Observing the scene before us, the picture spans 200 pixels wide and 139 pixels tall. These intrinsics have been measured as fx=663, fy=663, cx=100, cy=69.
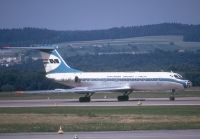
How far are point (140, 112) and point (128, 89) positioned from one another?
22.1 meters

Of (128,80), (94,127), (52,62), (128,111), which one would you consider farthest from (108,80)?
(94,127)

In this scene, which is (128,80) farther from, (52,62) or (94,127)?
(94,127)

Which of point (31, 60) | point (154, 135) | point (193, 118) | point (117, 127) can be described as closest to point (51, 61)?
point (193, 118)

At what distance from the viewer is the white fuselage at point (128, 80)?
230 feet

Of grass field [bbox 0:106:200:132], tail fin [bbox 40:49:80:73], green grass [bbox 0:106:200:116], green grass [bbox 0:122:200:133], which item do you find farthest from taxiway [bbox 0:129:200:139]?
tail fin [bbox 40:49:80:73]

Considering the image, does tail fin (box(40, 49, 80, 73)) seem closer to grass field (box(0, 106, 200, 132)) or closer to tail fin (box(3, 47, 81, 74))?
tail fin (box(3, 47, 81, 74))

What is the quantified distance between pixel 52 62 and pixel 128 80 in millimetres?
10153

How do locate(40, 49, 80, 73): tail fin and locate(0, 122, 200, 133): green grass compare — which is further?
locate(40, 49, 80, 73): tail fin

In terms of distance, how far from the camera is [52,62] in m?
76.7

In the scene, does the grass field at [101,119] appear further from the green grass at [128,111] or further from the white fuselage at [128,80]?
the white fuselage at [128,80]

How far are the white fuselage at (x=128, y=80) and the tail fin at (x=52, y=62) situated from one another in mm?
708

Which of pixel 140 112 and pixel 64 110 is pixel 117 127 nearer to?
pixel 140 112

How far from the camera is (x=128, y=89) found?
71.8 metres

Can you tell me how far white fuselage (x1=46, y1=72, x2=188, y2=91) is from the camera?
70.1 meters
